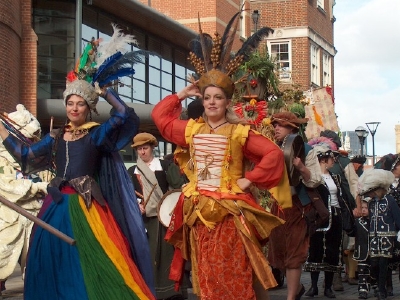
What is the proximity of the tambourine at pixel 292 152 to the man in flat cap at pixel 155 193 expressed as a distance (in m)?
1.69

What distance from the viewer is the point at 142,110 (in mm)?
23750

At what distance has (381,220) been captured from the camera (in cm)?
1084

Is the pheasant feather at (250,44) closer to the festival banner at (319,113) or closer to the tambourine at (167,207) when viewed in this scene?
the tambourine at (167,207)

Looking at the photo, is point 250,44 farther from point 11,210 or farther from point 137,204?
point 11,210

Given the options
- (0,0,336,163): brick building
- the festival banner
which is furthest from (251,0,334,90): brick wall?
the festival banner

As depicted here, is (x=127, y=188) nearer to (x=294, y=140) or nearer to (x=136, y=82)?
(x=294, y=140)

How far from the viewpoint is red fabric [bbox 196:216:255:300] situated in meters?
6.70

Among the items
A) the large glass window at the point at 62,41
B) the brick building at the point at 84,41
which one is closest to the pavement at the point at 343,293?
the brick building at the point at 84,41

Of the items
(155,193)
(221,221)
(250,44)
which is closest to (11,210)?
(155,193)

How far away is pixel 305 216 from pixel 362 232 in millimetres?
2006

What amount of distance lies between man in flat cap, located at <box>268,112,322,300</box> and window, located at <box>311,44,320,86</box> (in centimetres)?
3638

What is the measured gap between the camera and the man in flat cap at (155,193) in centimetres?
1021

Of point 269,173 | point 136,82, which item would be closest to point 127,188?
point 269,173

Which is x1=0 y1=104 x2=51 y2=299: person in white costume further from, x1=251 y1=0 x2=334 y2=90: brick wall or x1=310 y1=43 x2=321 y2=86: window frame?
x1=310 y1=43 x2=321 y2=86: window frame
